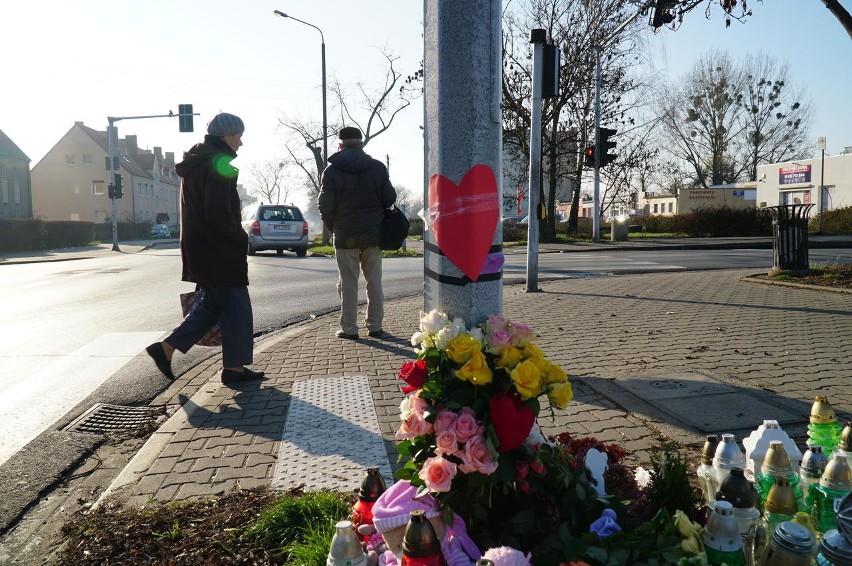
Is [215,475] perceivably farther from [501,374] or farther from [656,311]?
[656,311]

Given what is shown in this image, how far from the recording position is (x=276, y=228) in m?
21.4

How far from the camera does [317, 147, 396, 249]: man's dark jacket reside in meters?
6.54

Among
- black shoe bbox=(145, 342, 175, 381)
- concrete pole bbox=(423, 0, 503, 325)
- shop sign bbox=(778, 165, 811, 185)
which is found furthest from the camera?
shop sign bbox=(778, 165, 811, 185)

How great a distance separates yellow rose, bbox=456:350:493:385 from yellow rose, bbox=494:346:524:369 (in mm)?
59

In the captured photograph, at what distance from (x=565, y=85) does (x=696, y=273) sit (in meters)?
15.4

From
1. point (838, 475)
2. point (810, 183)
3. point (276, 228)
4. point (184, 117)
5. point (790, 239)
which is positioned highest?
point (184, 117)

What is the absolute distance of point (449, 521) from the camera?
1.99m

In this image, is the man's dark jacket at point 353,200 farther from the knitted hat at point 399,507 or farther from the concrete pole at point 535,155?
the knitted hat at point 399,507

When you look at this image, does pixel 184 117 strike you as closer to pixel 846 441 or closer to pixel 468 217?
pixel 468 217

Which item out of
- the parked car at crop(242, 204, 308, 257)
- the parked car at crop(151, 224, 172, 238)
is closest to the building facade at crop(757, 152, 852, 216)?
the parked car at crop(242, 204, 308, 257)

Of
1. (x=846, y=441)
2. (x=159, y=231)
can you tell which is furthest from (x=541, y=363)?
(x=159, y=231)

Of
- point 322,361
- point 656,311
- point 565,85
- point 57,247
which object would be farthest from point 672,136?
point 322,361

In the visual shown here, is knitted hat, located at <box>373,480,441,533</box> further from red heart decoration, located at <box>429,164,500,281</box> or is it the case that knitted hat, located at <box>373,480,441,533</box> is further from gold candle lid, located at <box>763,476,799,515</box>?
gold candle lid, located at <box>763,476,799,515</box>

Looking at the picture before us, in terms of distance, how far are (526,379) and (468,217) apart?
0.61 metres
